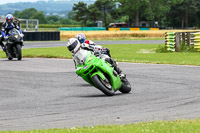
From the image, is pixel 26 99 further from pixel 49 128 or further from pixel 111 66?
pixel 49 128

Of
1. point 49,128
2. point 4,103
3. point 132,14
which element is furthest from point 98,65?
point 132,14

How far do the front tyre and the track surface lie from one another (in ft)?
0.42

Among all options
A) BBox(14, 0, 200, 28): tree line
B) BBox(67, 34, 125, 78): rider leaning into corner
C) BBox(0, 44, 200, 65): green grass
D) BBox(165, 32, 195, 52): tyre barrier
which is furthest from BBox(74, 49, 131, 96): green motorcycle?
BBox(14, 0, 200, 28): tree line

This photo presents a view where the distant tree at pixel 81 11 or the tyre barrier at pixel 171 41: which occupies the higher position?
the distant tree at pixel 81 11

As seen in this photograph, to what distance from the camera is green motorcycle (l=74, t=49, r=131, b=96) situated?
32.2 feet

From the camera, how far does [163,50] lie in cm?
2855

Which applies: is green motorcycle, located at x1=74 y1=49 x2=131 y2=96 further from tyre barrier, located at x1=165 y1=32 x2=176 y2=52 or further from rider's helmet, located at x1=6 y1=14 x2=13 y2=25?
tyre barrier, located at x1=165 y1=32 x2=176 y2=52

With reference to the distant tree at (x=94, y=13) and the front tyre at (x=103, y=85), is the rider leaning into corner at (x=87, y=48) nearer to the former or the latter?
the front tyre at (x=103, y=85)

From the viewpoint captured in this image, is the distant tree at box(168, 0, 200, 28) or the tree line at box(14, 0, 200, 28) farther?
the distant tree at box(168, 0, 200, 28)

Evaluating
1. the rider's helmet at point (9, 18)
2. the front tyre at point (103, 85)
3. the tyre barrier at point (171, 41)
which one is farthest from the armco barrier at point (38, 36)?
the front tyre at point (103, 85)

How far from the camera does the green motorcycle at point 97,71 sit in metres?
9.83

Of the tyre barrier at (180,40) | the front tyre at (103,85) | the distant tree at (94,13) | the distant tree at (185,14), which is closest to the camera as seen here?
the front tyre at (103,85)

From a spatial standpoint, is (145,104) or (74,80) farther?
(74,80)

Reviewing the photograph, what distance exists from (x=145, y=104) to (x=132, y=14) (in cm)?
10267
